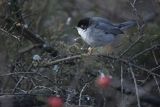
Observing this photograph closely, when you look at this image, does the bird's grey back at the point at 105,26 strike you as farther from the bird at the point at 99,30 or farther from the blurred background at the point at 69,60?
the blurred background at the point at 69,60

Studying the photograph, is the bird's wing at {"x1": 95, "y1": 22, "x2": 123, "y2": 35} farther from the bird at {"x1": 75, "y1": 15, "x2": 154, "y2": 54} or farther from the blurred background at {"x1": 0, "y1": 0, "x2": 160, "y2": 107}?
the blurred background at {"x1": 0, "y1": 0, "x2": 160, "y2": 107}

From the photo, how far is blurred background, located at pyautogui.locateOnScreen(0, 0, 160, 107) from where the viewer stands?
5221mm

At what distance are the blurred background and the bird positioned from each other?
135 mm

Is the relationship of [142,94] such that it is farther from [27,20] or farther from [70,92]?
[27,20]

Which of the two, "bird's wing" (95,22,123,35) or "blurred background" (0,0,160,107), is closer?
"blurred background" (0,0,160,107)

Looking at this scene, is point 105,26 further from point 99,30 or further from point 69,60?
point 69,60

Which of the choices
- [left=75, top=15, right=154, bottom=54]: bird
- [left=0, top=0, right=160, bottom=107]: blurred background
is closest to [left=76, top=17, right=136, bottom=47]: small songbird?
[left=75, top=15, right=154, bottom=54]: bird

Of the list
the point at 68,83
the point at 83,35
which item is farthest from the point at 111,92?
the point at 83,35

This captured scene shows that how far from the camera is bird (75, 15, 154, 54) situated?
22.5ft

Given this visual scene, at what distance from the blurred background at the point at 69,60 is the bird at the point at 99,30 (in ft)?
0.44

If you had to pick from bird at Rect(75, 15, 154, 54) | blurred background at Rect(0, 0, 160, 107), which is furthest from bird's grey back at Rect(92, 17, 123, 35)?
blurred background at Rect(0, 0, 160, 107)

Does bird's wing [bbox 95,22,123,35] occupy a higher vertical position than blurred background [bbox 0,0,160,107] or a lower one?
higher

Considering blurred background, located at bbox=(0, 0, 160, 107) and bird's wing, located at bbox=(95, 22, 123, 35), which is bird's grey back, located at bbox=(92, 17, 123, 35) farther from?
blurred background, located at bbox=(0, 0, 160, 107)

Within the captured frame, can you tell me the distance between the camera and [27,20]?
24.8 ft
